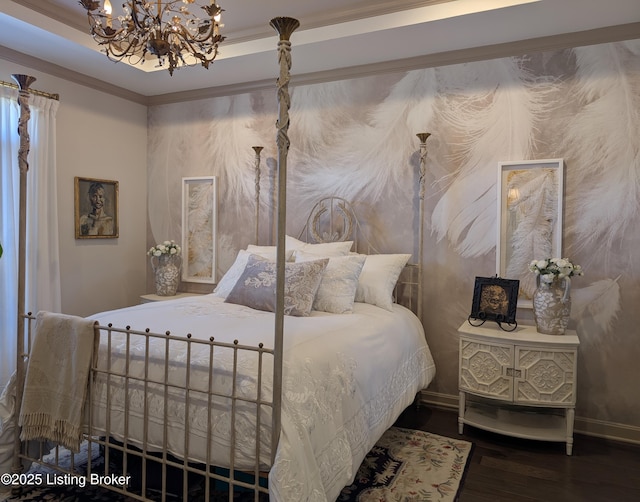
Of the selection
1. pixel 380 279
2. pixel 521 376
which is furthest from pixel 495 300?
pixel 380 279

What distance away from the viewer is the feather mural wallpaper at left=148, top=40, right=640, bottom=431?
3016 mm

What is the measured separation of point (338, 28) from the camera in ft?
10.8

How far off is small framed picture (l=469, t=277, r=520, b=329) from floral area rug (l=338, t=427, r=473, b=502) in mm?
820

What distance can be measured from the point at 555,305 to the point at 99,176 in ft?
13.0

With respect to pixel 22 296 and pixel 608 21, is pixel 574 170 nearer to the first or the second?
pixel 608 21

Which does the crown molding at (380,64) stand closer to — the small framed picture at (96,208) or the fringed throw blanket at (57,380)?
the small framed picture at (96,208)

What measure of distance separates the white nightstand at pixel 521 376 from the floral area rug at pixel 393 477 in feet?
1.12

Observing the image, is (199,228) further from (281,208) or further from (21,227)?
(281,208)

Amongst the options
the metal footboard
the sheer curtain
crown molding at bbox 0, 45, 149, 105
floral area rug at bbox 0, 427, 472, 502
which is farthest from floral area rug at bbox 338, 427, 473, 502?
crown molding at bbox 0, 45, 149, 105

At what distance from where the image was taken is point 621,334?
301 centimetres

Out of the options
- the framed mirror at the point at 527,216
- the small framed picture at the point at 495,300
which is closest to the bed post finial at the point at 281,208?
the small framed picture at the point at 495,300

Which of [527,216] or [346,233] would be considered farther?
[346,233]

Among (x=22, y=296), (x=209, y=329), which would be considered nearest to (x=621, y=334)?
(x=209, y=329)

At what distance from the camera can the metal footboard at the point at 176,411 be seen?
174 cm
